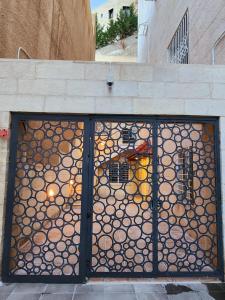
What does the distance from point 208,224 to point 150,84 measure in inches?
87.6

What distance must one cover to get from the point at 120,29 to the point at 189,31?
76.8ft

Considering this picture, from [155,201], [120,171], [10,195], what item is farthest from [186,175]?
[10,195]

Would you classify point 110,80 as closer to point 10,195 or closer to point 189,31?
point 10,195

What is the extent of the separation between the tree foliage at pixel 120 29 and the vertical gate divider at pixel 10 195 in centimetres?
2677

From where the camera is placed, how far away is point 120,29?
2783 cm

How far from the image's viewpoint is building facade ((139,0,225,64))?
16.3 ft

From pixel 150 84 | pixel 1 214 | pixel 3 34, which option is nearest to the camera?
pixel 1 214

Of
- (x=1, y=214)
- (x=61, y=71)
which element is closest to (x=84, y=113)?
(x=61, y=71)

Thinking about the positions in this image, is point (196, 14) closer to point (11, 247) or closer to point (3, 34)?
point (3, 34)

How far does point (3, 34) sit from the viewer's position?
423 cm

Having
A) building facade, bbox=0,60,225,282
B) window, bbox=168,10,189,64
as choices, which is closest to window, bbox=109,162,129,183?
building facade, bbox=0,60,225,282

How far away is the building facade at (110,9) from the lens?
31.0 m

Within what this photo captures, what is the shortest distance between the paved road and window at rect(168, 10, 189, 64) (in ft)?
17.6

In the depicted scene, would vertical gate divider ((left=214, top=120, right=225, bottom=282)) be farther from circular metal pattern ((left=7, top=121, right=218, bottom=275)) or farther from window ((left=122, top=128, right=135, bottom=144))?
window ((left=122, top=128, right=135, bottom=144))
